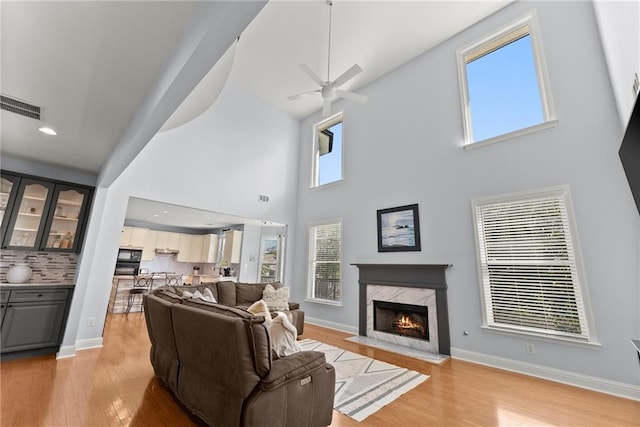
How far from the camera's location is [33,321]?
349 centimetres

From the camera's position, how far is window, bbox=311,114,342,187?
6780 mm

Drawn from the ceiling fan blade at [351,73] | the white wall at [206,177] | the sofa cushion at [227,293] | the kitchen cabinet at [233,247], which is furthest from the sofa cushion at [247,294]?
the ceiling fan blade at [351,73]

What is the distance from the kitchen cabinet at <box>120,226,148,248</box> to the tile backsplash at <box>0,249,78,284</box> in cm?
428

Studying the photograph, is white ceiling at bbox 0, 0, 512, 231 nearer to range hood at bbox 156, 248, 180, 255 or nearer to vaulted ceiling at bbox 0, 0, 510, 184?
vaulted ceiling at bbox 0, 0, 510, 184

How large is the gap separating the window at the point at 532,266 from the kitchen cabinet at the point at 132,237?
927 centimetres

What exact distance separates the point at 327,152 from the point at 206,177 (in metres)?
3.17

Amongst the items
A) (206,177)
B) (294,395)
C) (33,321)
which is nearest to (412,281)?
(294,395)

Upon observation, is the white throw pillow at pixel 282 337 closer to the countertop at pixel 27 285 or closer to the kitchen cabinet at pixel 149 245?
the countertop at pixel 27 285

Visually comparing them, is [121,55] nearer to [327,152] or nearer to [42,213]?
[42,213]

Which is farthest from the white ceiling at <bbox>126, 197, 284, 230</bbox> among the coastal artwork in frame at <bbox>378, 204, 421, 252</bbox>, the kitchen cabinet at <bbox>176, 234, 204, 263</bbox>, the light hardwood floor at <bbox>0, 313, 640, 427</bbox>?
the coastal artwork in frame at <bbox>378, 204, 421, 252</bbox>

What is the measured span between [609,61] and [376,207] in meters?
3.68

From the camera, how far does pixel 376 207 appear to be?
5.52 m

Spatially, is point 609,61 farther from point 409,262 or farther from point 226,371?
point 226,371

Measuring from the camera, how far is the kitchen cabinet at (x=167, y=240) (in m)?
9.02
